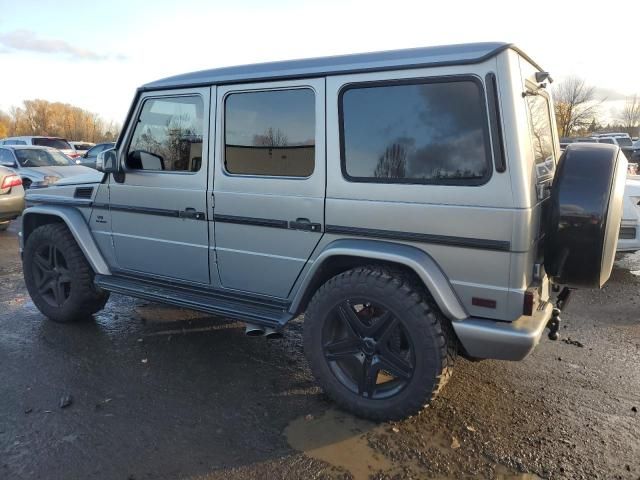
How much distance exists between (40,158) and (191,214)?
9930 millimetres

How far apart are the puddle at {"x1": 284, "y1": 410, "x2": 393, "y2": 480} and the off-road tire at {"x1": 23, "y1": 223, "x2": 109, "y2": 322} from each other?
2.46m

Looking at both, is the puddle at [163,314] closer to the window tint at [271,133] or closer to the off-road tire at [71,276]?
the off-road tire at [71,276]

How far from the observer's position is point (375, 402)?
3.07 meters

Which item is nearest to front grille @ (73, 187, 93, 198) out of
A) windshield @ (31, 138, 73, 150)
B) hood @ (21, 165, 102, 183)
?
hood @ (21, 165, 102, 183)

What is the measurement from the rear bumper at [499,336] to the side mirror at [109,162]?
293cm

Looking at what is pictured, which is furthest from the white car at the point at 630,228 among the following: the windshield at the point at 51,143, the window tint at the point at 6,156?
the windshield at the point at 51,143

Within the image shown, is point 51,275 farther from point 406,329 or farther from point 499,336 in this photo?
point 499,336

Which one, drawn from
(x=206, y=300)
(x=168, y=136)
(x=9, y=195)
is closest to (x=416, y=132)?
(x=206, y=300)

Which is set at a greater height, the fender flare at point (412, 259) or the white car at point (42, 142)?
the white car at point (42, 142)

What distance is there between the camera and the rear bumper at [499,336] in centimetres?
267

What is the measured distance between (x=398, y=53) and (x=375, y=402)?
2101mm

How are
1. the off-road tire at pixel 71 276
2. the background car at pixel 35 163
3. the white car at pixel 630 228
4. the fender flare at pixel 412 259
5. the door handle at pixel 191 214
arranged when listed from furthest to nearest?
the background car at pixel 35 163, the white car at pixel 630 228, the off-road tire at pixel 71 276, the door handle at pixel 191 214, the fender flare at pixel 412 259

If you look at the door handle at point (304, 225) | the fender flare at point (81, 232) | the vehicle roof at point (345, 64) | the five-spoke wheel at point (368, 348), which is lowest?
the five-spoke wheel at point (368, 348)

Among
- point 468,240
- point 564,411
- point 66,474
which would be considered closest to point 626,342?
point 564,411
